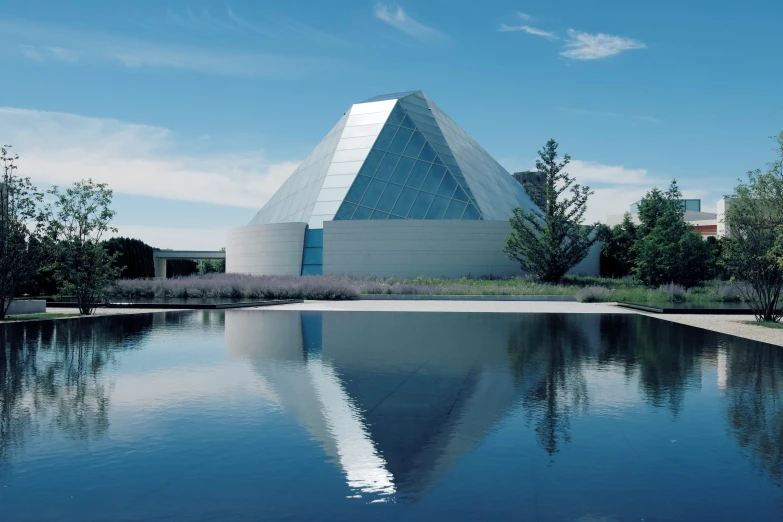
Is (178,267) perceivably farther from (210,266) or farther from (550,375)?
(550,375)

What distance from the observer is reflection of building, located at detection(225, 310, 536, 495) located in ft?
17.8

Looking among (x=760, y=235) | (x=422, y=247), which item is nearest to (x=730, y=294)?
(x=760, y=235)

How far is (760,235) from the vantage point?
63.7 ft

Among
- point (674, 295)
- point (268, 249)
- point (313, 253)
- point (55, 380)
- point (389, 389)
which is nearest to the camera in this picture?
point (389, 389)

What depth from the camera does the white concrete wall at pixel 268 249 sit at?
4453cm

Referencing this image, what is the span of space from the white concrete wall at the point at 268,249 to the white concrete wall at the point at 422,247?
3.03m

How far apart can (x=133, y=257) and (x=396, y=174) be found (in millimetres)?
22571

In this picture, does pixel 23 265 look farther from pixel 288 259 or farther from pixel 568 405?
pixel 288 259

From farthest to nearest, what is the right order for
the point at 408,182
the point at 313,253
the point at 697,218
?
1. the point at 697,218
2. the point at 408,182
3. the point at 313,253

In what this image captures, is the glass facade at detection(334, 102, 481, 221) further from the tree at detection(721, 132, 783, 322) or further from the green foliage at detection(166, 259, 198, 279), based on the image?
the green foliage at detection(166, 259, 198, 279)

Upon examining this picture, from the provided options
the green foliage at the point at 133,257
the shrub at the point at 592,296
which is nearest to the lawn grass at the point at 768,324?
the shrub at the point at 592,296

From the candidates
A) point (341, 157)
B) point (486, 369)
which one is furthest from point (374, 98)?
point (486, 369)

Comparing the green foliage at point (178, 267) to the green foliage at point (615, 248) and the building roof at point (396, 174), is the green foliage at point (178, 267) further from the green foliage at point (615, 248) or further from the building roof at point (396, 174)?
the green foliage at point (615, 248)

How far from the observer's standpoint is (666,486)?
15.5ft
